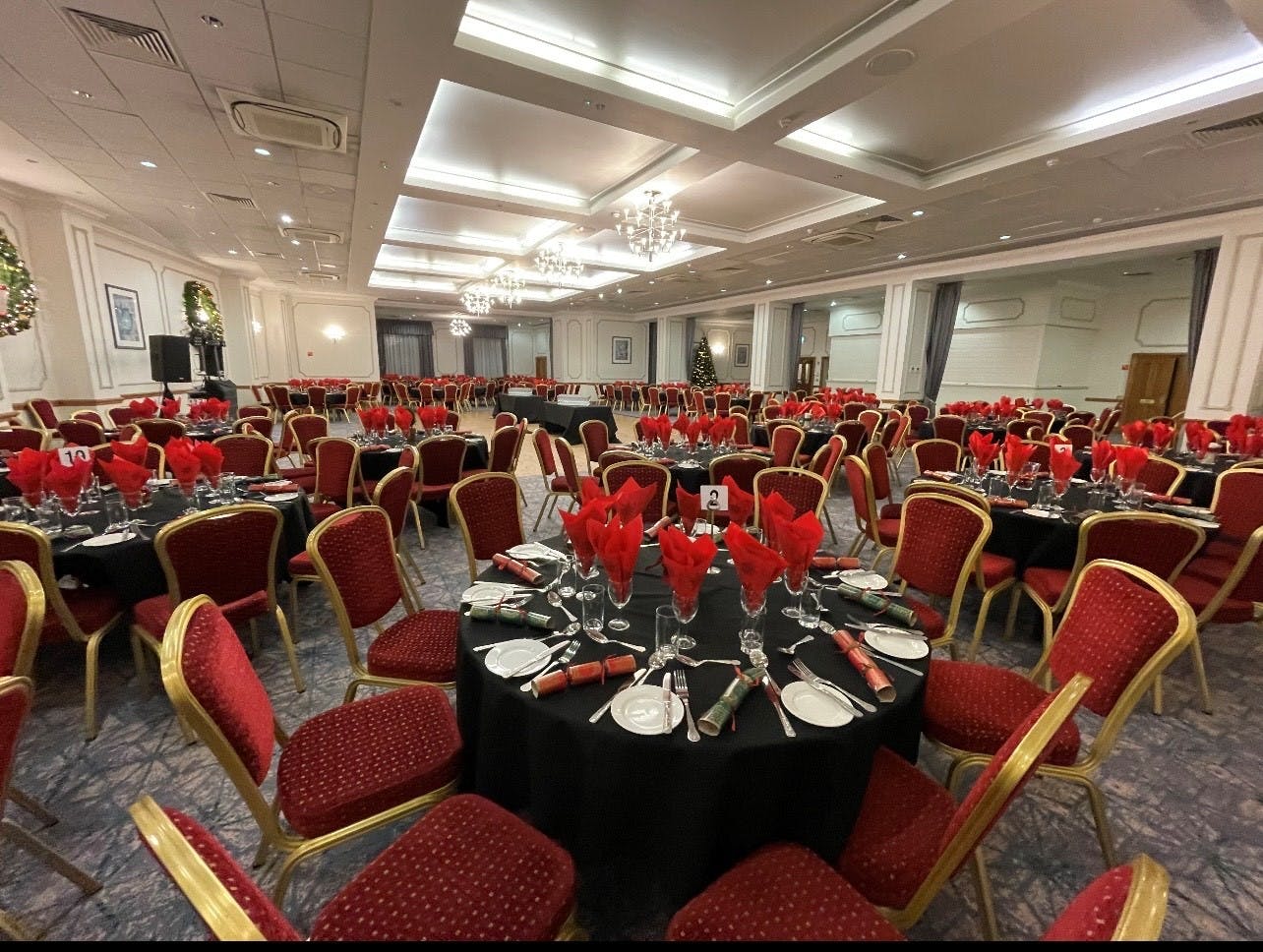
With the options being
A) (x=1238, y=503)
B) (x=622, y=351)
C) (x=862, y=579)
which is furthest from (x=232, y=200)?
(x=622, y=351)

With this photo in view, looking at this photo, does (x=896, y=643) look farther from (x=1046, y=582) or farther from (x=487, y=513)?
(x=487, y=513)

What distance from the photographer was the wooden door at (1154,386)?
10617mm

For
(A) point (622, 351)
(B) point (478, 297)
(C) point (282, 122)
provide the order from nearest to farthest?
1. (C) point (282, 122)
2. (B) point (478, 297)
3. (A) point (622, 351)

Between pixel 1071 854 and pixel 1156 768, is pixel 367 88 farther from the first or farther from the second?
pixel 1156 768

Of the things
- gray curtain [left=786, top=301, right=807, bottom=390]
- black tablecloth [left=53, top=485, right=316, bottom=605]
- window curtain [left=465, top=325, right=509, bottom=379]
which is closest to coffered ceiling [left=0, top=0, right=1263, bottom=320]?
black tablecloth [left=53, top=485, right=316, bottom=605]

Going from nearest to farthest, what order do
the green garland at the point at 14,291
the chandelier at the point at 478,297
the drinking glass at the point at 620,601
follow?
the drinking glass at the point at 620,601 → the green garland at the point at 14,291 → the chandelier at the point at 478,297

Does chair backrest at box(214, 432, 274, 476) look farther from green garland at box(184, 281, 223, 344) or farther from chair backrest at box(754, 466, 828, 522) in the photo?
green garland at box(184, 281, 223, 344)

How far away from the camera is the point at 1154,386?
36.3 feet

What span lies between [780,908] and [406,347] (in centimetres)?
2453

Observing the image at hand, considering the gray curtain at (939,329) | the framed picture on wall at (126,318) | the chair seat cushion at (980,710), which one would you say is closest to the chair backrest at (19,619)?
the chair seat cushion at (980,710)

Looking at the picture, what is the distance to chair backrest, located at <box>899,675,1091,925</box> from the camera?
0.91m

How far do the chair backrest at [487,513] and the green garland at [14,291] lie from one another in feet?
21.6

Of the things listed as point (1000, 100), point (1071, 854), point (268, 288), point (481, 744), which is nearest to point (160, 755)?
point (481, 744)

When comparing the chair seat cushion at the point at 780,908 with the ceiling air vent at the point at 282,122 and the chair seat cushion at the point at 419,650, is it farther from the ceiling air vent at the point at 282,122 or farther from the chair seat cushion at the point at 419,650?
the ceiling air vent at the point at 282,122
